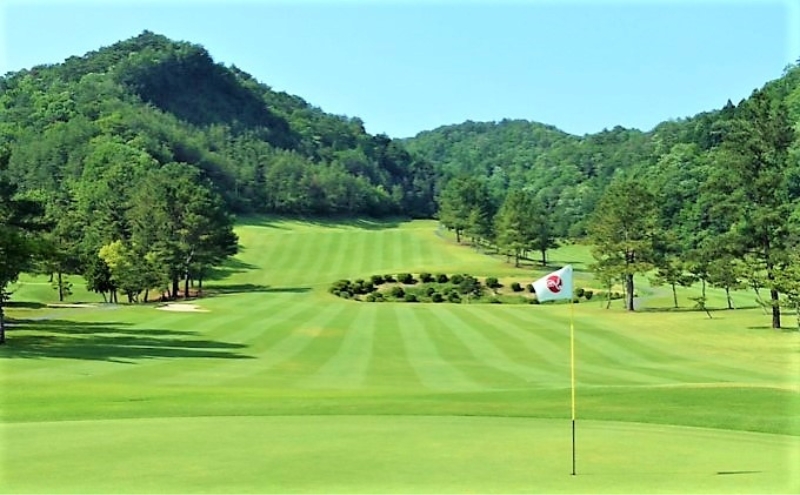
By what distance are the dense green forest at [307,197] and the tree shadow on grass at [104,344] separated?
299cm

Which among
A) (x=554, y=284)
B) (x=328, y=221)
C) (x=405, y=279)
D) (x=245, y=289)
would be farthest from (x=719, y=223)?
(x=554, y=284)

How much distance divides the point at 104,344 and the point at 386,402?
66.8ft

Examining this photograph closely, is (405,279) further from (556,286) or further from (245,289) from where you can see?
(556,286)

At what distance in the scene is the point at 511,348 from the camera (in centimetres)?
3856

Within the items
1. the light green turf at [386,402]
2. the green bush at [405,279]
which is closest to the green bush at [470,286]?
the green bush at [405,279]

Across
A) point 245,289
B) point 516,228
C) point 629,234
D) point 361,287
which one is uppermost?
point 516,228

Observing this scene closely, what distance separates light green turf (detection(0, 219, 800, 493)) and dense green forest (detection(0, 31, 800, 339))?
6.31 meters

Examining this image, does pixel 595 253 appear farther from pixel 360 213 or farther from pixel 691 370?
pixel 360 213

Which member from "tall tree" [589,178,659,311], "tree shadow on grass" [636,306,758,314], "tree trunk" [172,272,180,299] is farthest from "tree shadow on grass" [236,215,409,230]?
"tree shadow on grass" [636,306,758,314]

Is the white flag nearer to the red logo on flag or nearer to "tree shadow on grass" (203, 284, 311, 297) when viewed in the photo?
the red logo on flag

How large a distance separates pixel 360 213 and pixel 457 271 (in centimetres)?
8451

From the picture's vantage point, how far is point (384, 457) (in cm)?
1204

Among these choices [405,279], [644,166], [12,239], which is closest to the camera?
[12,239]

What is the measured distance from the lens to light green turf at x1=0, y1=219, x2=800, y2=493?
11062mm
